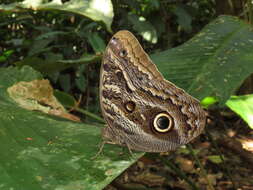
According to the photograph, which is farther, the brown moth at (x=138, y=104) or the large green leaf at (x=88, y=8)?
the large green leaf at (x=88, y=8)

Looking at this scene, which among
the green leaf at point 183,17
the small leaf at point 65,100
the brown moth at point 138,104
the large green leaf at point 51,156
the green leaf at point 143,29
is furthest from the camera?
the green leaf at point 183,17

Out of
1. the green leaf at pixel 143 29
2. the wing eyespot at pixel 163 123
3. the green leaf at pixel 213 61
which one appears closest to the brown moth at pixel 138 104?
the wing eyespot at pixel 163 123

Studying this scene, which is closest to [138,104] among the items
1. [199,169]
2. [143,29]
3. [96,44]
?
[96,44]

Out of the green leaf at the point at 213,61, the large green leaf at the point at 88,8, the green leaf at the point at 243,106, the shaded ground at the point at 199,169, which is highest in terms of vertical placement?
the large green leaf at the point at 88,8

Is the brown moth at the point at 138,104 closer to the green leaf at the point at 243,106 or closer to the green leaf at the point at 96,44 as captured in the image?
the green leaf at the point at 243,106

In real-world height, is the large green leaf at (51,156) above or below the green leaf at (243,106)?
below

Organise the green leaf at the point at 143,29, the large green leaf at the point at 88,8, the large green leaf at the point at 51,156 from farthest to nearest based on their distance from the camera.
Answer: the green leaf at the point at 143,29 < the large green leaf at the point at 88,8 < the large green leaf at the point at 51,156

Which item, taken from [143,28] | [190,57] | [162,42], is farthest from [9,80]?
[162,42]
